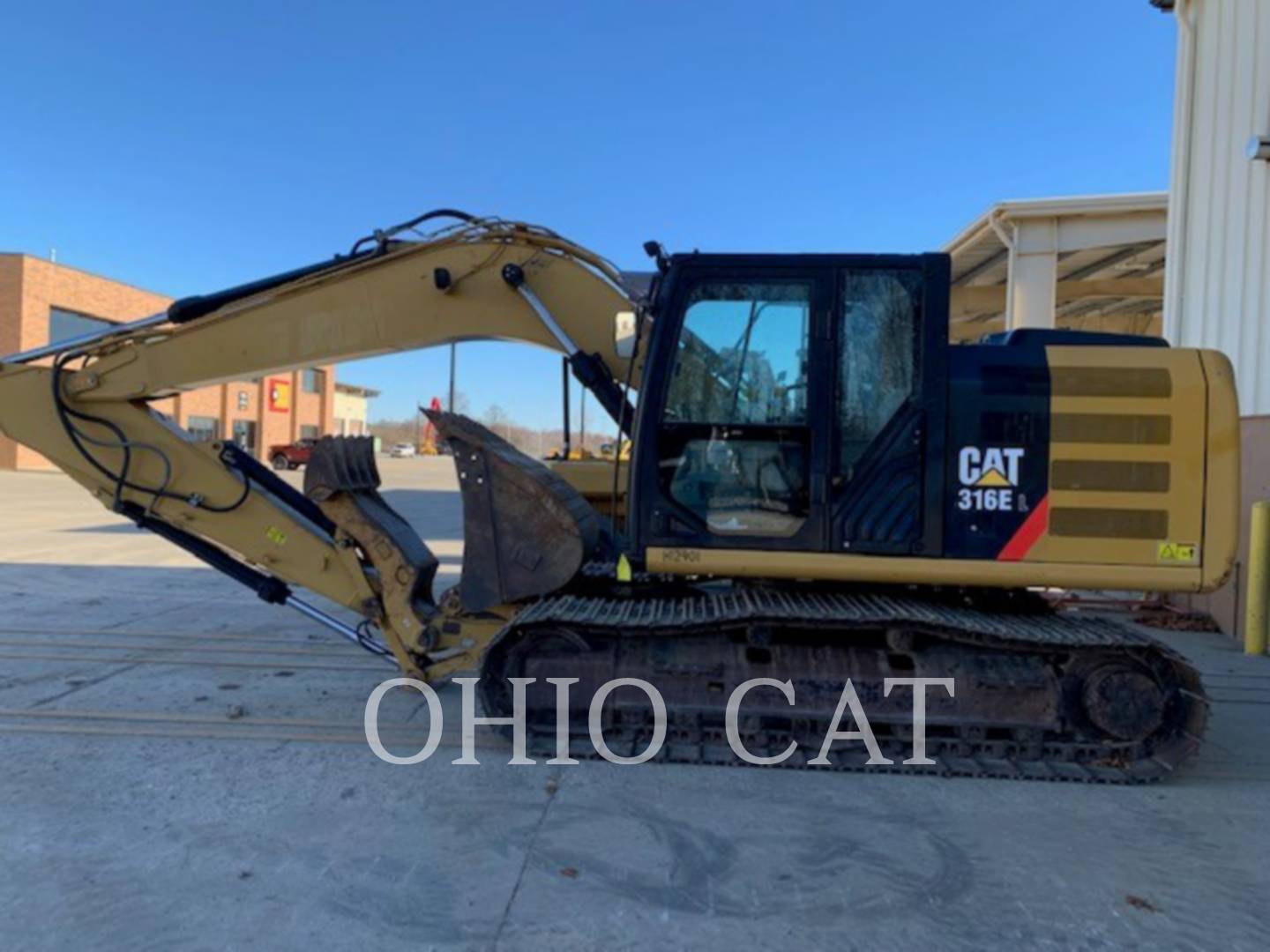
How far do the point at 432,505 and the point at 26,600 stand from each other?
13884 millimetres

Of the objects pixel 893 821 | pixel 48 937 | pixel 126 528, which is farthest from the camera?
pixel 126 528

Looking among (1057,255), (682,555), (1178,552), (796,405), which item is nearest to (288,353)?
A: (682,555)

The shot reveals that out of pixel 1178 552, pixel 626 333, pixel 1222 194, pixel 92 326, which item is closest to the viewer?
pixel 1178 552

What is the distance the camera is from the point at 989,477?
4.37 m

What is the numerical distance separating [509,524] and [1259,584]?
6431mm

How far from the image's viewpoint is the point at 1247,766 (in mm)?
4645

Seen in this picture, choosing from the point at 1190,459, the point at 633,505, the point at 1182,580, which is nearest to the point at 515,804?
the point at 633,505

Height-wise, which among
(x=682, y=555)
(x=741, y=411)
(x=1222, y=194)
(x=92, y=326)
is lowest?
(x=682, y=555)

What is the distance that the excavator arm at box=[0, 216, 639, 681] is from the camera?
17.4 feet

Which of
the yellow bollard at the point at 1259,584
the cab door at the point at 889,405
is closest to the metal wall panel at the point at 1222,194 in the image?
the yellow bollard at the point at 1259,584

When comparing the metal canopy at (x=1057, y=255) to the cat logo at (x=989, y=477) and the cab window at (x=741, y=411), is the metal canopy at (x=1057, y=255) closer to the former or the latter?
the cat logo at (x=989, y=477)

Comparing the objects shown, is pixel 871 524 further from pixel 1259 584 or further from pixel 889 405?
pixel 1259 584

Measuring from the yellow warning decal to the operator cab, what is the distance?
1.10 metres

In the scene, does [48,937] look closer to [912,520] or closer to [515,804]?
[515,804]
